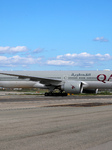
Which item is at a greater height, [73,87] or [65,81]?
[65,81]

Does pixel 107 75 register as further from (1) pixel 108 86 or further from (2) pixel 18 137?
(2) pixel 18 137

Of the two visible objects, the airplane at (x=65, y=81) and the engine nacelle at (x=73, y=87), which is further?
the airplane at (x=65, y=81)

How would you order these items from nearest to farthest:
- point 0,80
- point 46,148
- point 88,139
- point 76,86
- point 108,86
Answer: point 46,148 < point 88,139 < point 76,86 < point 108,86 < point 0,80

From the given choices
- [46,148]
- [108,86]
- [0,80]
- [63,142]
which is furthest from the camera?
[0,80]

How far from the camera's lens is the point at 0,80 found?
48312mm

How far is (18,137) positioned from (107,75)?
36.3 metres

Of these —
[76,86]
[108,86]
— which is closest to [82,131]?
[76,86]

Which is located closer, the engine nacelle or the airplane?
the engine nacelle

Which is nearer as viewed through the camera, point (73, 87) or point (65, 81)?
point (73, 87)

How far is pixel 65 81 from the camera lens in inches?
1612

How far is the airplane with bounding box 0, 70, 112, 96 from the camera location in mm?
39719

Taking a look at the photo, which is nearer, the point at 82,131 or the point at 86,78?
the point at 82,131

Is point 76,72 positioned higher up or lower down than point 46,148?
higher up

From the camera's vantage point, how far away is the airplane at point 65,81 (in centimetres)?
3972
